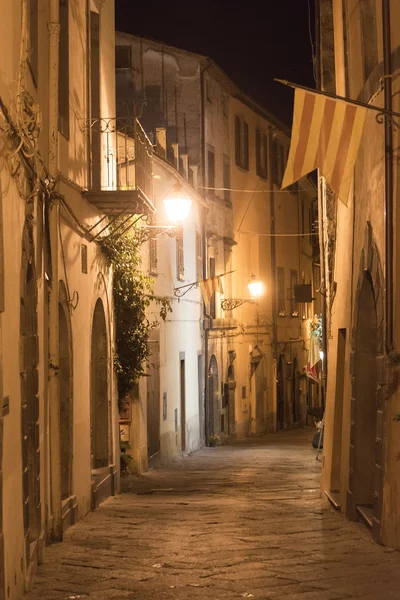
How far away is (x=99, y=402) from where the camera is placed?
1526 centimetres

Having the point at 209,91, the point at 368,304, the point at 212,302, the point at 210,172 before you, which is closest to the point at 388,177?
the point at 368,304

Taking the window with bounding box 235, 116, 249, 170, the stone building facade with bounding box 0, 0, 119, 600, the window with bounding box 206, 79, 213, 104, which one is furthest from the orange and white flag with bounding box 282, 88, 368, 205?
the window with bounding box 235, 116, 249, 170

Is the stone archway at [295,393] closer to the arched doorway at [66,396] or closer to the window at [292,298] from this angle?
the window at [292,298]

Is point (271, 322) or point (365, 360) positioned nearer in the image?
point (365, 360)

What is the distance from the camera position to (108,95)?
16.0 metres

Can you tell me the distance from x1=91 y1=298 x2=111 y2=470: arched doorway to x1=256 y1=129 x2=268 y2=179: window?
20988 mm

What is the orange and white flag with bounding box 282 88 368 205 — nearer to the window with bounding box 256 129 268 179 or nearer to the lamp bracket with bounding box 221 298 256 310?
the lamp bracket with bounding box 221 298 256 310

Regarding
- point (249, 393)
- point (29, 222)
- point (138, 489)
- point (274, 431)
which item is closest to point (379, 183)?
point (29, 222)

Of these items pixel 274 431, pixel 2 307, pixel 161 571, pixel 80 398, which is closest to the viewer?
pixel 2 307

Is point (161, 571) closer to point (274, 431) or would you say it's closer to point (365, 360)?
point (365, 360)

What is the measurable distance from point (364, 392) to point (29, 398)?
14.2 ft

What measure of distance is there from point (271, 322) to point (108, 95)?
20959mm

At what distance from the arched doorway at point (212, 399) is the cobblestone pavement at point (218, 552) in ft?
42.4

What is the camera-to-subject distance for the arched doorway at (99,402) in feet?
50.0
